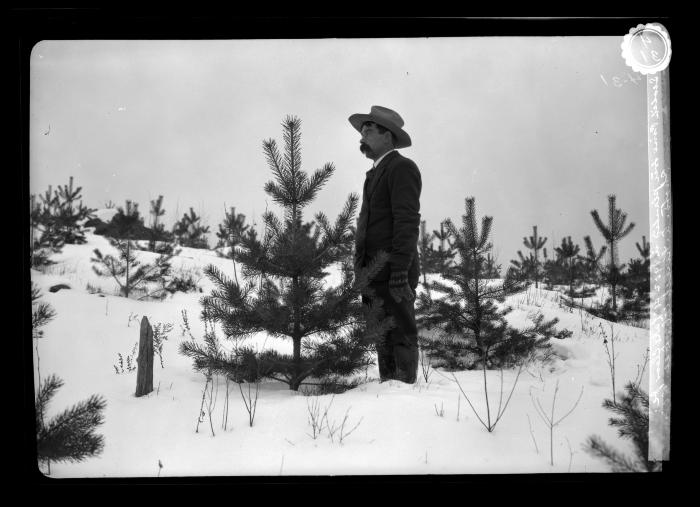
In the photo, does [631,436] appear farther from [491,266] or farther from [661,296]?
[491,266]

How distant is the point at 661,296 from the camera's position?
2.03 metres

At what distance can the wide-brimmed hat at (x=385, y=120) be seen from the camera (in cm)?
273

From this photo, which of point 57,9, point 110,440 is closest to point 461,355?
point 110,440

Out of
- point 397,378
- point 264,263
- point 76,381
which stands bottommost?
point 397,378

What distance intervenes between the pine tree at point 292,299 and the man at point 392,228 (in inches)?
7.3

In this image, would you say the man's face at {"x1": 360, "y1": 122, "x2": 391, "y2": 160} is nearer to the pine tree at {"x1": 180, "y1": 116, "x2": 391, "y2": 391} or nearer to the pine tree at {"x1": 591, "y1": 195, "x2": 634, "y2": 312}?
the pine tree at {"x1": 180, "y1": 116, "x2": 391, "y2": 391}

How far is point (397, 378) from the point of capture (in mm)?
2916

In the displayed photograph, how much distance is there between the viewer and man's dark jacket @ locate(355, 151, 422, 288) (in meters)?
2.82

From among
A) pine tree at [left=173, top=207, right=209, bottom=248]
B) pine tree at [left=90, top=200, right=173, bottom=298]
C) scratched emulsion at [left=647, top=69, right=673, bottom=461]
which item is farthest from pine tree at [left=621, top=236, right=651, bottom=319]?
pine tree at [left=173, top=207, right=209, bottom=248]

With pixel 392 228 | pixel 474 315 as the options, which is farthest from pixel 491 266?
pixel 392 228

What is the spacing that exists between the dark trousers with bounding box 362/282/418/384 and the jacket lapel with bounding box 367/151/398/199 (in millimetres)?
690

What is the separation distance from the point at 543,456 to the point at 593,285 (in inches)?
164

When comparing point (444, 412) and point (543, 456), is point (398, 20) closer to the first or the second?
point (444, 412)

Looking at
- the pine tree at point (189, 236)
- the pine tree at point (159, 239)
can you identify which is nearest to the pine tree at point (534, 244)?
the pine tree at point (159, 239)
